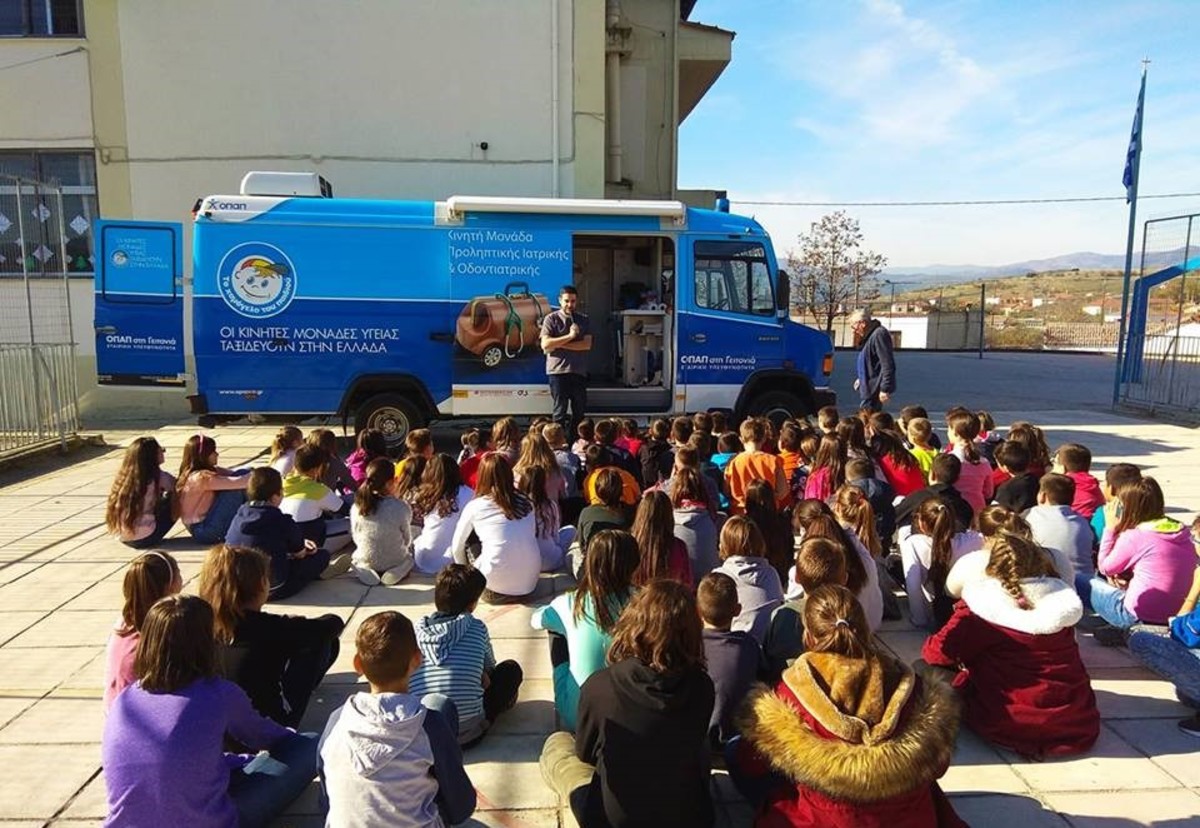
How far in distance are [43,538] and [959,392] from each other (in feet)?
53.8

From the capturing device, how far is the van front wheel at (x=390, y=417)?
955 cm

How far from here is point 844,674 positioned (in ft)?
7.84

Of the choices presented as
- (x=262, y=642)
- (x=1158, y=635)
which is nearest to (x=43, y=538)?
(x=262, y=642)

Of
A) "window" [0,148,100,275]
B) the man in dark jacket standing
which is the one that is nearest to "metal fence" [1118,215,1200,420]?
the man in dark jacket standing

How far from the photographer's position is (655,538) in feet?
13.1

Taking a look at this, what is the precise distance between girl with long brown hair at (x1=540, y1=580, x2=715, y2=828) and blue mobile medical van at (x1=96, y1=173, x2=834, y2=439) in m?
7.22

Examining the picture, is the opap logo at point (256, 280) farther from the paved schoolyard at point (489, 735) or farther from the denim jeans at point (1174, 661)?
the denim jeans at point (1174, 661)

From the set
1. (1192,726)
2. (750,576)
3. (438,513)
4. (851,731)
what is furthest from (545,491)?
(1192,726)

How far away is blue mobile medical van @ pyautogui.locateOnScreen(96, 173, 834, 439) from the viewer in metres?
9.16

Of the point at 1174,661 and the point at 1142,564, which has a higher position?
the point at 1142,564

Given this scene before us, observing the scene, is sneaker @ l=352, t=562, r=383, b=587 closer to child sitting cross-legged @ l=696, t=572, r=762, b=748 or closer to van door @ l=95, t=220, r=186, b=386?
child sitting cross-legged @ l=696, t=572, r=762, b=748

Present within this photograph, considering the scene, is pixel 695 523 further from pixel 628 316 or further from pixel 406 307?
pixel 628 316

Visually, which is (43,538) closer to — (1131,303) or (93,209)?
(93,209)

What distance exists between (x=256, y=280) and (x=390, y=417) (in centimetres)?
217
